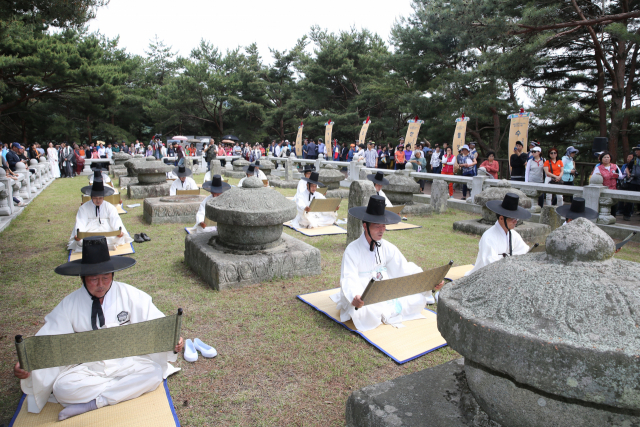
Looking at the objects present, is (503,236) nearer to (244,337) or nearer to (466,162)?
(244,337)

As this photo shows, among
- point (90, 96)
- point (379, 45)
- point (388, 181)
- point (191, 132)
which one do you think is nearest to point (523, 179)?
point (388, 181)

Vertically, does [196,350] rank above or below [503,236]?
below

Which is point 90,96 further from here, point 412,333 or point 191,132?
point 412,333

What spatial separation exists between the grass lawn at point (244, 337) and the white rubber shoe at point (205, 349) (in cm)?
5

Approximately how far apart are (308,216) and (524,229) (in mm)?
4237

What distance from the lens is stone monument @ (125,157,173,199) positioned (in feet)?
38.2

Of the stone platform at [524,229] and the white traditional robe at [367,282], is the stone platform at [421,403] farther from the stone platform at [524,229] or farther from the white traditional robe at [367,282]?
the stone platform at [524,229]

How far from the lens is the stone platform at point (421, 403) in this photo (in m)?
1.99

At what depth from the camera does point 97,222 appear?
668cm

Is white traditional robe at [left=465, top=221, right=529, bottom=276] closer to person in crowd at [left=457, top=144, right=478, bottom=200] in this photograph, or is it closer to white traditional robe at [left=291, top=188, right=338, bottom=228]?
white traditional robe at [left=291, top=188, right=338, bottom=228]

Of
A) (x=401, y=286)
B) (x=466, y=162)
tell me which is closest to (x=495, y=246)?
(x=401, y=286)

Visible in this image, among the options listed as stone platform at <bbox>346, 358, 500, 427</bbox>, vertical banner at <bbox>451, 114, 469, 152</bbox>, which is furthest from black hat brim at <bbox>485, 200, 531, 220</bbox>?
vertical banner at <bbox>451, 114, 469, 152</bbox>

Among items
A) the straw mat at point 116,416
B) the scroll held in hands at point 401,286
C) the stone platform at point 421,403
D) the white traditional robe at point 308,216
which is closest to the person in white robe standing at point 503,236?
the scroll held in hands at point 401,286

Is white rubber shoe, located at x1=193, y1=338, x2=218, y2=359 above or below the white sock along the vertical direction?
below
